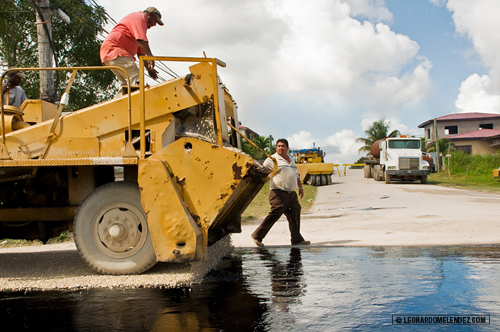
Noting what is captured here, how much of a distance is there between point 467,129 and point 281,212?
2162 inches

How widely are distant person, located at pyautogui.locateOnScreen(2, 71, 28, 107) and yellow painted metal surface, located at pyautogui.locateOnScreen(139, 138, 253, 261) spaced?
217cm

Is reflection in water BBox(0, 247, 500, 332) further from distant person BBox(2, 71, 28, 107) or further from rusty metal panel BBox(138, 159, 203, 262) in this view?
distant person BBox(2, 71, 28, 107)

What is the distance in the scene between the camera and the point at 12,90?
556cm

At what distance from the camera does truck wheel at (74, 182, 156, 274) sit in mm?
4629

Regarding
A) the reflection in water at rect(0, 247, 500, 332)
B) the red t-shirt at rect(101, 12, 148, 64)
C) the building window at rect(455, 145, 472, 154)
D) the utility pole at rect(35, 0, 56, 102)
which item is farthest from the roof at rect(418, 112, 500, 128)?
the red t-shirt at rect(101, 12, 148, 64)

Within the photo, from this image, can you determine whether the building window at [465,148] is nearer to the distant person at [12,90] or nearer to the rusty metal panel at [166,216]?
the distant person at [12,90]

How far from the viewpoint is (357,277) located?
4.68m

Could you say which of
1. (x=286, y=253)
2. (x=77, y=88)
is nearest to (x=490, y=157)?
(x=77, y=88)

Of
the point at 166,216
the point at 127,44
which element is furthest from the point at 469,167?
the point at 166,216

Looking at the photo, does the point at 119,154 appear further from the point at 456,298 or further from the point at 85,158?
the point at 456,298

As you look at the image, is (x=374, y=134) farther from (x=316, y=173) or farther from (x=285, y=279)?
(x=285, y=279)

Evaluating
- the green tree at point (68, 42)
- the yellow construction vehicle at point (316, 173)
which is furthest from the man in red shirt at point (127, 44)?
the yellow construction vehicle at point (316, 173)

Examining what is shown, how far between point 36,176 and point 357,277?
375cm

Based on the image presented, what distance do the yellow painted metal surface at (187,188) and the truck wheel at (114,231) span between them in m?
0.31
